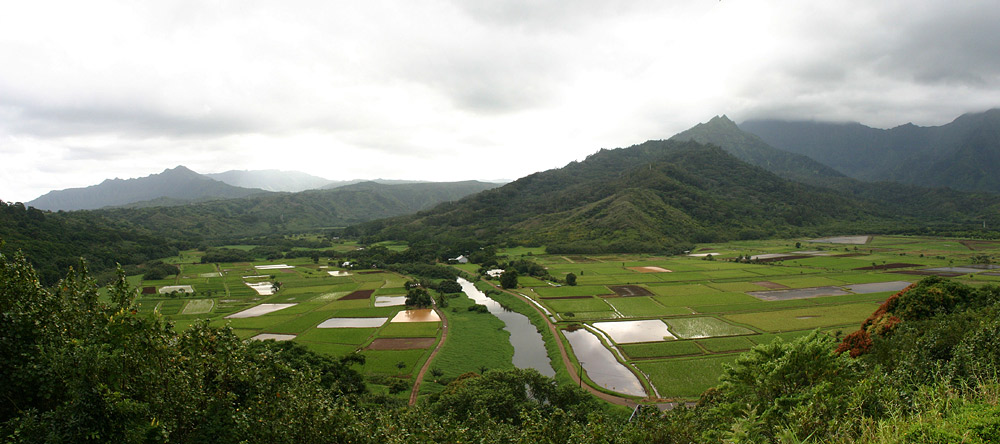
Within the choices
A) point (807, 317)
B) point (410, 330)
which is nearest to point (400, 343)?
point (410, 330)

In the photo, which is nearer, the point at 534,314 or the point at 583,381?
the point at 583,381

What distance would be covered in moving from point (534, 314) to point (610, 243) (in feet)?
293

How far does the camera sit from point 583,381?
1636 inches

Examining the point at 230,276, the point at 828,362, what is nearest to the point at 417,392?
the point at 828,362

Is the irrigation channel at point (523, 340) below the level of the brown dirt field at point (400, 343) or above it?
below

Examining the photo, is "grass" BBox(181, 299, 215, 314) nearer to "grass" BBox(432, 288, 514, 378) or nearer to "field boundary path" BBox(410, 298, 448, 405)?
"field boundary path" BBox(410, 298, 448, 405)

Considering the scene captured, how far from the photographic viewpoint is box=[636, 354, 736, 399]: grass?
128ft

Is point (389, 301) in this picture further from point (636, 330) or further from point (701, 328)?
point (701, 328)

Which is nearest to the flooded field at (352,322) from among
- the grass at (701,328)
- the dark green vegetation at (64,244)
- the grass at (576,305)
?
the grass at (576,305)

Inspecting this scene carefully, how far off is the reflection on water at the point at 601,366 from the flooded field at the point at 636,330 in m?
2.98

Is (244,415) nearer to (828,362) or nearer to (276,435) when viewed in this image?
(276,435)

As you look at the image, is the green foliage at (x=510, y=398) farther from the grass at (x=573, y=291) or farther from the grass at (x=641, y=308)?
the grass at (x=573, y=291)

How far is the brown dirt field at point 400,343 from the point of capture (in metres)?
53.1

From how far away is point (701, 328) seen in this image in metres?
56.1
